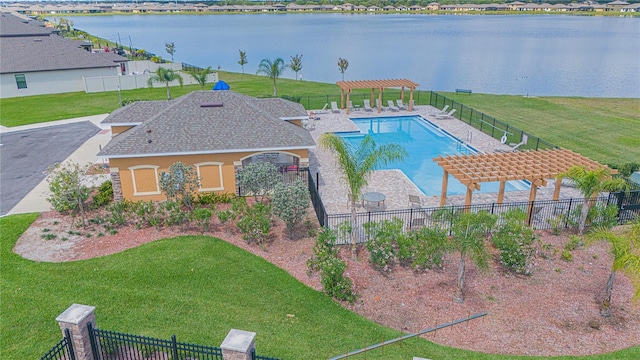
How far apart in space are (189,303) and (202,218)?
5302mm

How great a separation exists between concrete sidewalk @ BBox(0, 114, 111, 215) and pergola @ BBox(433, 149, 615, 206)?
1853 cm

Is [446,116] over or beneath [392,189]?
over

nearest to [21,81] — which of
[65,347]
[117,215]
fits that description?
[117,215]

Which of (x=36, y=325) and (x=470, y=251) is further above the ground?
(x=470, y=251)

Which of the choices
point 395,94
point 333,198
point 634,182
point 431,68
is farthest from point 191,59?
point 634,182

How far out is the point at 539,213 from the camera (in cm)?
2011

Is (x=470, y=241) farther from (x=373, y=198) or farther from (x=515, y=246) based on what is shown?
(x=373, y=198)

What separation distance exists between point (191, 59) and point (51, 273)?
81698 mm

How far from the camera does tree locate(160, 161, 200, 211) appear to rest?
19.1m

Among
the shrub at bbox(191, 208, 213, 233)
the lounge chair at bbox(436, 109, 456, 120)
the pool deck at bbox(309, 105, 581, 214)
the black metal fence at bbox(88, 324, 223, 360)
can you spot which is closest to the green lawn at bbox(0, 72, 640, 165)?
the lounge chair at bbox(436, 109, 456, 120)

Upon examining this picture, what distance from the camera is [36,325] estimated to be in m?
12.6

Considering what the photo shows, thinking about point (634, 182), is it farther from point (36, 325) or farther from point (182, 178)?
point (36, 325)

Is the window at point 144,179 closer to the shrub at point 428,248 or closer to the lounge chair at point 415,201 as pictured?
the lounge chair at point 415,201

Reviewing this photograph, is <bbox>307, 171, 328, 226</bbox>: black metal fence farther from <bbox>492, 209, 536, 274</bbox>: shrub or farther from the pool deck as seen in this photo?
<bbox>492, 209, 536, 274</bbox>: shrub
